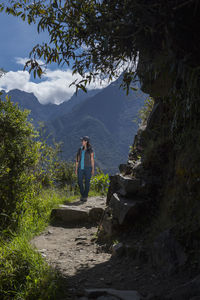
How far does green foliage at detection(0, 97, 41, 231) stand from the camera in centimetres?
595

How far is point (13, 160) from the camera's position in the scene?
242 inches

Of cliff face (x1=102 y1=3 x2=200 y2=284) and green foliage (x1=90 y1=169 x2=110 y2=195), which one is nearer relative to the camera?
cliff face (x1=102 y1=3 x2=200 y2=284)

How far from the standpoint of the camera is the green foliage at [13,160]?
19.5 feet

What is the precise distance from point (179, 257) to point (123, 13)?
112 inches

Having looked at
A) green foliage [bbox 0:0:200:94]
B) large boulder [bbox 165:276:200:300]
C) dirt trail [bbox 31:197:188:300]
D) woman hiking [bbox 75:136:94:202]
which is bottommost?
dirt trail [bbox 31:197:188:300]

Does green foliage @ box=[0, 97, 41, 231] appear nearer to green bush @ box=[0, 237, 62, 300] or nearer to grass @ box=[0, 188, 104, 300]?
grass @ box=[0, 188, 104, 300]

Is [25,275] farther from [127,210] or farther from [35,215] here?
[35,215]

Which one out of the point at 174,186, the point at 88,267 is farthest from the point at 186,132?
the point at 88,267

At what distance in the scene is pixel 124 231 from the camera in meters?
4.83

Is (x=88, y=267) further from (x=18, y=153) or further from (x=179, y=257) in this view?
(x=18, y=153)

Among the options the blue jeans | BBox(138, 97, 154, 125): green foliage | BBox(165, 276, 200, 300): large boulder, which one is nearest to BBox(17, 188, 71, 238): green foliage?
the blue jeans

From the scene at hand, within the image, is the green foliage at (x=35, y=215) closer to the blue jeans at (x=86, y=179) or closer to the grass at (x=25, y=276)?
the grass at (x=25, y=276)

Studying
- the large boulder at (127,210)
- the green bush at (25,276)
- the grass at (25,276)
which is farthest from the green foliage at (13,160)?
the large boulder at (127,210)

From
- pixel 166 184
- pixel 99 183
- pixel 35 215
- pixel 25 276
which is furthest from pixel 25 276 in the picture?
pixel 99 183
